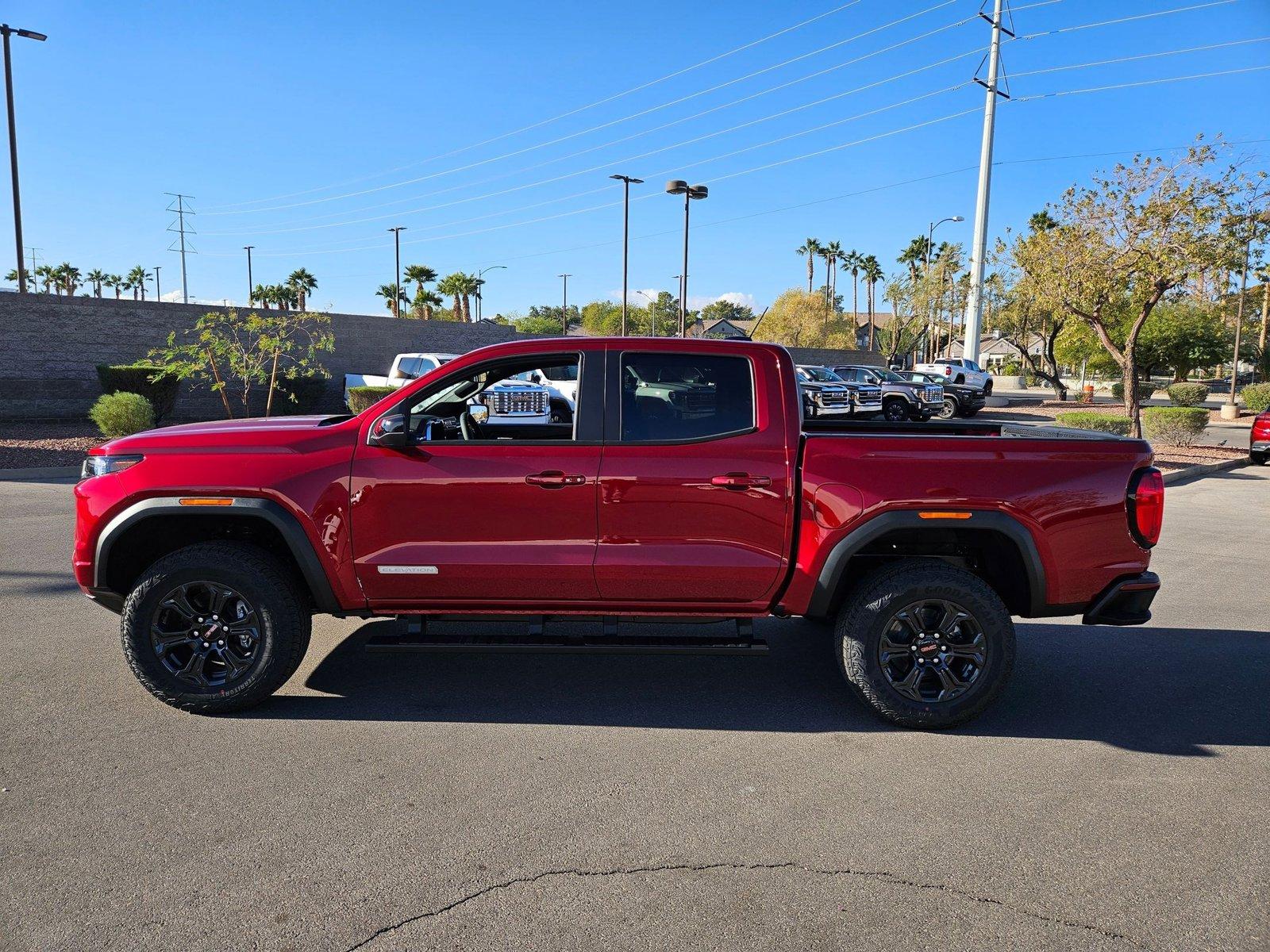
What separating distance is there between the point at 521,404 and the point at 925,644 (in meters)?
2.59

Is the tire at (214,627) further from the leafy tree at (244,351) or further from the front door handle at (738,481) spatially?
the leafy tree at (244,351)

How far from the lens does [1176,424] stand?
67.5 feet

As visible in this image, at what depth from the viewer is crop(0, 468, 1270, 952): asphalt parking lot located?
9.60 ft

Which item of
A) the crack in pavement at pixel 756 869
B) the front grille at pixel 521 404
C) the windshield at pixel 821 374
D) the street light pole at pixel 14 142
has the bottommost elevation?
the crack in pavement at pixel 756 869

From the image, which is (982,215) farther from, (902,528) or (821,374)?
(902,528)

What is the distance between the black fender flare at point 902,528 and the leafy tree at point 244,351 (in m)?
14.4

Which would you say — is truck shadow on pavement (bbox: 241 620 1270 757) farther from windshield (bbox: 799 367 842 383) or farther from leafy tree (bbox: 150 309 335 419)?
windshield (bbox: 799 367 842 383)

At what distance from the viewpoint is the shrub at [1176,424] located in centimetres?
2038

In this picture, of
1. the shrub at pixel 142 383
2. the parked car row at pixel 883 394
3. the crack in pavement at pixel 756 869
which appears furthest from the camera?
the parked car row at pixel 883 394

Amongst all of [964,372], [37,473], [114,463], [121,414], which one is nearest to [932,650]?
[114,463]

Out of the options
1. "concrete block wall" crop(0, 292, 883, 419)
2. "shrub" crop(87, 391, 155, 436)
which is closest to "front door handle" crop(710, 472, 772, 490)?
"shrub" crop(87, 391, 155, 436)

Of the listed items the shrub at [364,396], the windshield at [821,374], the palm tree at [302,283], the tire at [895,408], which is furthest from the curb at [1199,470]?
the palm tree at [302,283]

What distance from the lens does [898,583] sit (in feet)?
14.4

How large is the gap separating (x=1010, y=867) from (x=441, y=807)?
7.01 feet
